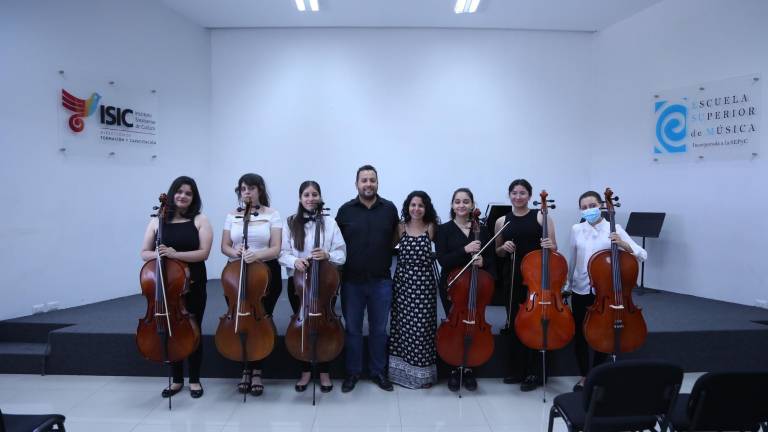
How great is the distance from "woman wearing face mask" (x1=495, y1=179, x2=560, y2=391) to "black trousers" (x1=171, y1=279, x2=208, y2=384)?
6.39 ft

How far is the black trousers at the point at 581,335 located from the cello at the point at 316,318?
1.54m

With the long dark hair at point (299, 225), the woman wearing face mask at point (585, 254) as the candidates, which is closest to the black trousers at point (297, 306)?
the long dark hair at point (299, 225)

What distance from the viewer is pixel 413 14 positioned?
5.10 meters

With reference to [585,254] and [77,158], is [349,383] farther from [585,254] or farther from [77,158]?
[77,158]

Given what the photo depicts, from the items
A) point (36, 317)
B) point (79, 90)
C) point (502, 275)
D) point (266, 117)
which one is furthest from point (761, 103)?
point (36, 317)

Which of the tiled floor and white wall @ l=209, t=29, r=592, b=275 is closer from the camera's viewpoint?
the tiled floor

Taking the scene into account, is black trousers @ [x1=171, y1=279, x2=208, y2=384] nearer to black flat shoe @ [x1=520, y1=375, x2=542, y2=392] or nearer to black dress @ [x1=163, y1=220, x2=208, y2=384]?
black dress @ [x1=163, y1=220, x2=208, y2=384]

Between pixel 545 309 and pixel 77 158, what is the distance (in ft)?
13.7

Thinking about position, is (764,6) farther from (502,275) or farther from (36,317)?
(36,317)

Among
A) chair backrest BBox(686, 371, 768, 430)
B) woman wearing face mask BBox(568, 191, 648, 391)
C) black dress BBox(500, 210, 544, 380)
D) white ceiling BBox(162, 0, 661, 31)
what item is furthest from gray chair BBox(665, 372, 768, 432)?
white ceiling BBox(162, 0, 661, 31)

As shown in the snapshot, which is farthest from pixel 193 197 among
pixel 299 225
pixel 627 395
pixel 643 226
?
pixel 643 226

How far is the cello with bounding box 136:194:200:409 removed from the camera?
103 inches

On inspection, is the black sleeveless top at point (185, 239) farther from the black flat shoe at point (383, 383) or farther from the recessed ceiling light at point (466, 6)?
the recessed ceiling light at point (466, 6)

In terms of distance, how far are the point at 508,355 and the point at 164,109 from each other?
4303 mm
